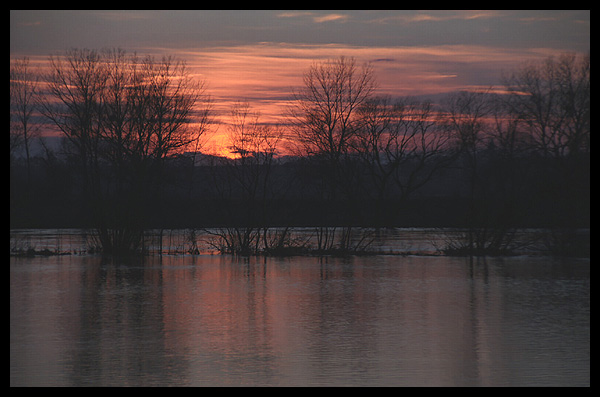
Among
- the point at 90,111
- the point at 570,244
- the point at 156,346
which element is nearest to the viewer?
the point at 156,346

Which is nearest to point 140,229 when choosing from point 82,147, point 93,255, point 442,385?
point 93,255

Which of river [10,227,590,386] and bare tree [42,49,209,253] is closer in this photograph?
river [10,227,590,386]

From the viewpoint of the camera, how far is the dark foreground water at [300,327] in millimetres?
8672

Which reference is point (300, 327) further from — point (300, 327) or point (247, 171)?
point (247, 171)

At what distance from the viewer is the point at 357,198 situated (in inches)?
1265

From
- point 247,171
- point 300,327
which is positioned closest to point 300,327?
point 300,327

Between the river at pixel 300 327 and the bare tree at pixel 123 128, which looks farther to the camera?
the bare tree at pixel 123 128

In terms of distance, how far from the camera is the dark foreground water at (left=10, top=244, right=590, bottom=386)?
28.5 feet

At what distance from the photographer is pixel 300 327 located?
11.7 metres

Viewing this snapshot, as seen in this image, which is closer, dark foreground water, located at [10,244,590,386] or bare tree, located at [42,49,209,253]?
dark foreground water, located at [10,244,590,386]

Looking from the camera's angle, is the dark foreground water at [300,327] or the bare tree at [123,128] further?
the bare tree at [123,128]
